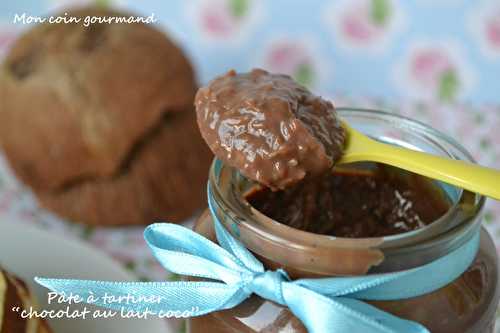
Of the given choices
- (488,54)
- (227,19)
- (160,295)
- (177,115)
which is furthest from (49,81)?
(488,54)

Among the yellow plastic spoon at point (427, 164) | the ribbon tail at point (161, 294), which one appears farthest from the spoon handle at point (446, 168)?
the ribbon tail at point (161, 294)

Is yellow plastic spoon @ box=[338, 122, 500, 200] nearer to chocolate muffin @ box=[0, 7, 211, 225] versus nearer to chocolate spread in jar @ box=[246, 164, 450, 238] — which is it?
chocolate spread in jar @ box=[246, 164, 450, 238]

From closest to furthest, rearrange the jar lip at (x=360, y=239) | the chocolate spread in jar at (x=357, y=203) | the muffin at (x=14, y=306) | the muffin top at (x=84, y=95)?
the jar lip at (x=360, y=239) < the chocolate spread in jar at (x=357, y=203) < the muffin at (x=14, y=306) < the muffin top at (x=84, y=95)

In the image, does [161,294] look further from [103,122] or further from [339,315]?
[103,122]

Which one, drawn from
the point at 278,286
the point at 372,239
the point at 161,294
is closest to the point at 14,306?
the point at 161,294

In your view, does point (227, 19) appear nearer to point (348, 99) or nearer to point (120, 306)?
point (348, 99)

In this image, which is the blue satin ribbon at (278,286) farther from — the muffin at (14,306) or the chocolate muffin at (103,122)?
the chocolate muffin at (103,122)

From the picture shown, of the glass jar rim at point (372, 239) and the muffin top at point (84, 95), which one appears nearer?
the glass jar rim at point (372, 239)
